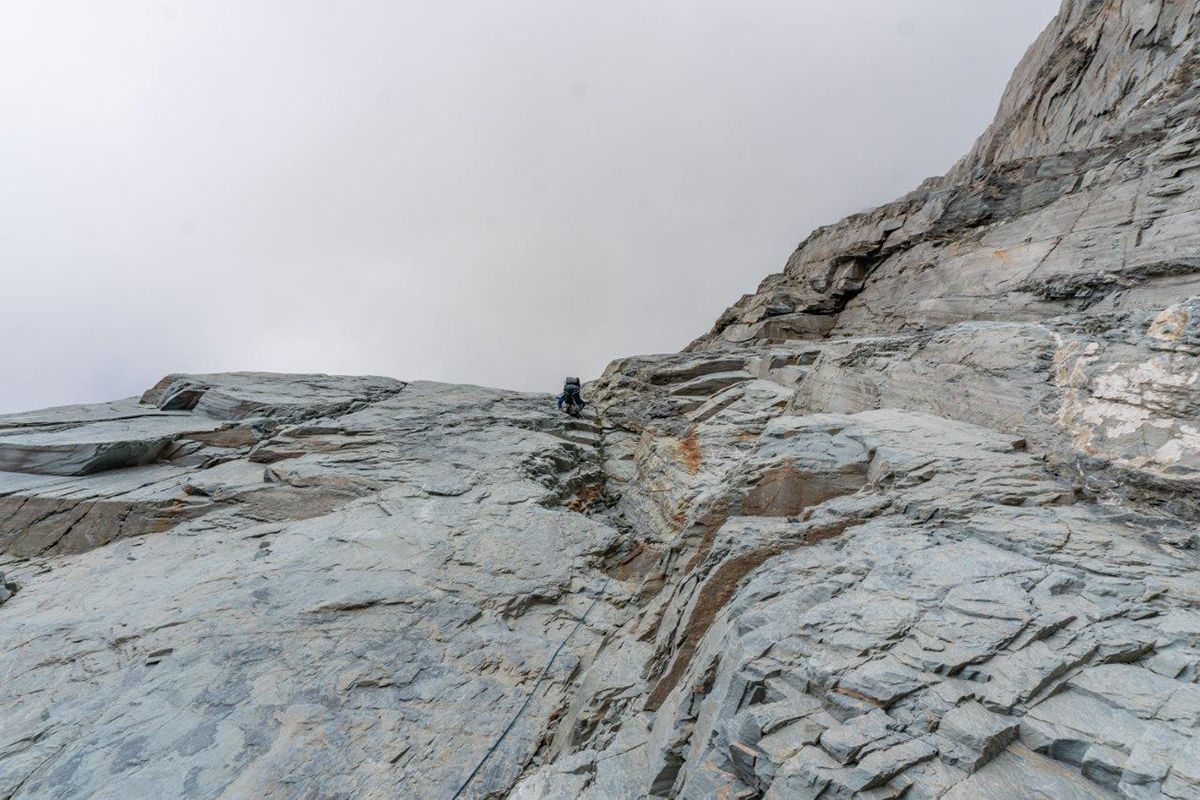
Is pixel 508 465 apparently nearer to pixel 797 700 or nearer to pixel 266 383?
pixel 797 700

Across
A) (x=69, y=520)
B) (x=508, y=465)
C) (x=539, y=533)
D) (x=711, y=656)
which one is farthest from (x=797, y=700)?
(x=69, y=520)

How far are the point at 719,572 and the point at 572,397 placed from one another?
16971 mm

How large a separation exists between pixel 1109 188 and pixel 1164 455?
1571 centimetres

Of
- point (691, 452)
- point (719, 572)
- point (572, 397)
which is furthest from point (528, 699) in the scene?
point (572, 397)

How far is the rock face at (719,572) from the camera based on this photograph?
501 centimetres

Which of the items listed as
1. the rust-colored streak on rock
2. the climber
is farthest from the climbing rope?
the climber

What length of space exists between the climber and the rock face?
411cm

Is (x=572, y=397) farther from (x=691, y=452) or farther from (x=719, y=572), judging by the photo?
(x=719, y=572)

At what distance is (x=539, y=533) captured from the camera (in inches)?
547

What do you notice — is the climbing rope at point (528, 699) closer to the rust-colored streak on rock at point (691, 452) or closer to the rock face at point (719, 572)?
the rock face at point (719, 572)

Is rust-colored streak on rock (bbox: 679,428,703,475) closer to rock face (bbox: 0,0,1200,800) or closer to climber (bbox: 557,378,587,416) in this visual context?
rock face (bbox: 0,0,1200,800)

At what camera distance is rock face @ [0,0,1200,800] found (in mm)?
5012

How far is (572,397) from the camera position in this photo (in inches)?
977

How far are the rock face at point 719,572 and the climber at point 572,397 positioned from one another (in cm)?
411
